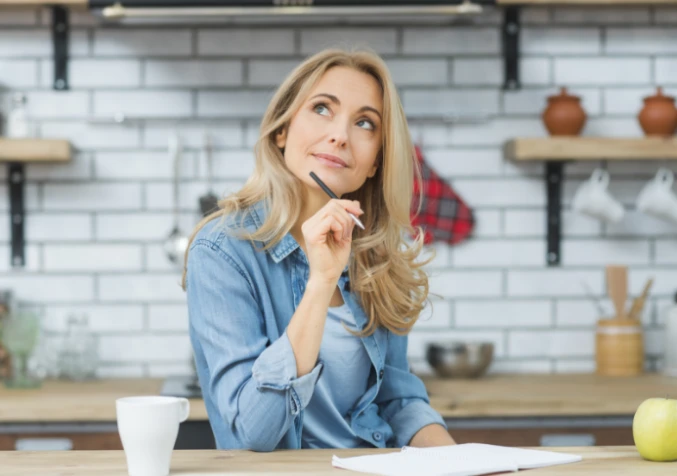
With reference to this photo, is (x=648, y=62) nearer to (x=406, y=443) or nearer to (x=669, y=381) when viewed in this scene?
(x=669, y=381)

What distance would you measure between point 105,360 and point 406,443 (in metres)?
1.71

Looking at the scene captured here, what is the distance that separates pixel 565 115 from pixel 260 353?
76.7 inches

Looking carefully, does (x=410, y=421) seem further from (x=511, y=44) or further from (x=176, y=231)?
(x=511, y=44)

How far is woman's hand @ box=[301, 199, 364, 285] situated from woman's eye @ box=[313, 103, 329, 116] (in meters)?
0.41

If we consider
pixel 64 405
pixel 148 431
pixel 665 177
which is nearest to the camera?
pixel 148 431

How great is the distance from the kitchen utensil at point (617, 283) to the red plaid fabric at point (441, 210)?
55 cm

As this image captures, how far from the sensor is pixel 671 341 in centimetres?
329

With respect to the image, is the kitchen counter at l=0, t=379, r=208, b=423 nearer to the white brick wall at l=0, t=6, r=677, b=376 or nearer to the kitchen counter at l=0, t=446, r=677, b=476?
the white brick wall at l=0, t=6, r=677, b=376

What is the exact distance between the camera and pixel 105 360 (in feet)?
11.1

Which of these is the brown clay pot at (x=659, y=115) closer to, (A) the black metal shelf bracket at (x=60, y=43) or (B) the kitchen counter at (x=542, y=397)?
(B) the kitchen counter at (x=542, y=397)

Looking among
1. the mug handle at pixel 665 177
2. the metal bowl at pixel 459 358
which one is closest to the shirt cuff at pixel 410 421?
the metal bowl at pixel 459 358

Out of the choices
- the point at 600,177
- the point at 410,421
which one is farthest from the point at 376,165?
the point at 600,177

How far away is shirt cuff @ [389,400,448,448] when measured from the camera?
2.02 metres

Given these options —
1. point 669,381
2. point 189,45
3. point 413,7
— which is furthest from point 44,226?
point 669,381
